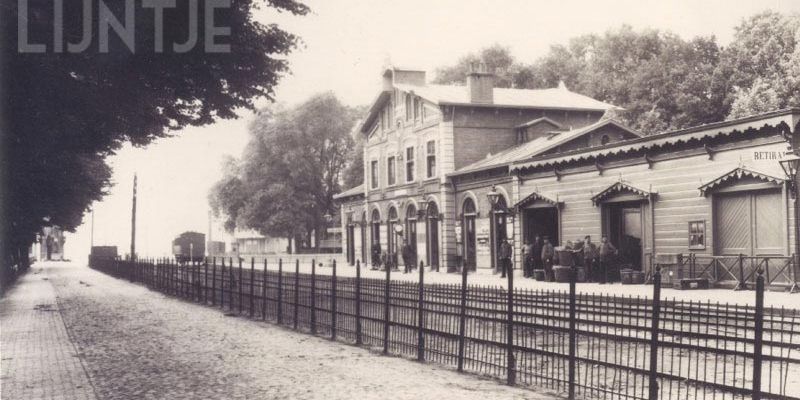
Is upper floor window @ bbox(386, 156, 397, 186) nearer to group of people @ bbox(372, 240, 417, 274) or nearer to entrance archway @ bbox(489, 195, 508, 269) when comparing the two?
group of people @ bbox(372, 240, 417, 274)

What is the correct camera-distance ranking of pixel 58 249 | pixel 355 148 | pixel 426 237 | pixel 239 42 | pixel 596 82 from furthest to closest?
pixel 58 249
pixel 355 148
pixel 596 82
pixel 426 237
pixel 239 42

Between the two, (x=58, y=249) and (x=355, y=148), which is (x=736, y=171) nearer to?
(x=355, y=148)

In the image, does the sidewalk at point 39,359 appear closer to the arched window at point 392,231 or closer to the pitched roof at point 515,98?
the pitched roof at point 515,98

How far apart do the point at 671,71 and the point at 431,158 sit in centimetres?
1779

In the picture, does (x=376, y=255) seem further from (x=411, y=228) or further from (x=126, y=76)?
(x=126, y=76)

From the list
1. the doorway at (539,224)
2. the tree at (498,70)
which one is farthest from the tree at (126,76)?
the tree at (498,70)

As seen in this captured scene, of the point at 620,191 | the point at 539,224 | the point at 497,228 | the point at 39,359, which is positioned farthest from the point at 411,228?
the point at 39,359

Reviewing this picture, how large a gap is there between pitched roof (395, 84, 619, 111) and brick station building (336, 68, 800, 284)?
110mm

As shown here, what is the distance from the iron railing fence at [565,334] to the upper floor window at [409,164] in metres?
21.4

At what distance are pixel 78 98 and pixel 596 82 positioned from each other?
139ft

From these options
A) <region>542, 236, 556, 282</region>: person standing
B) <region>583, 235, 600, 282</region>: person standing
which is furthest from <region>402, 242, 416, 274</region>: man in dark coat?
<region>583, 235, 600, 282</region>: person standing

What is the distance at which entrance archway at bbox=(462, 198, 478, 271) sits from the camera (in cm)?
3259

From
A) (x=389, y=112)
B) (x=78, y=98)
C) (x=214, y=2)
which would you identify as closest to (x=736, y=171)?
(x=214, y=2)

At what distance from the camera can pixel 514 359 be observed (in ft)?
28.9
